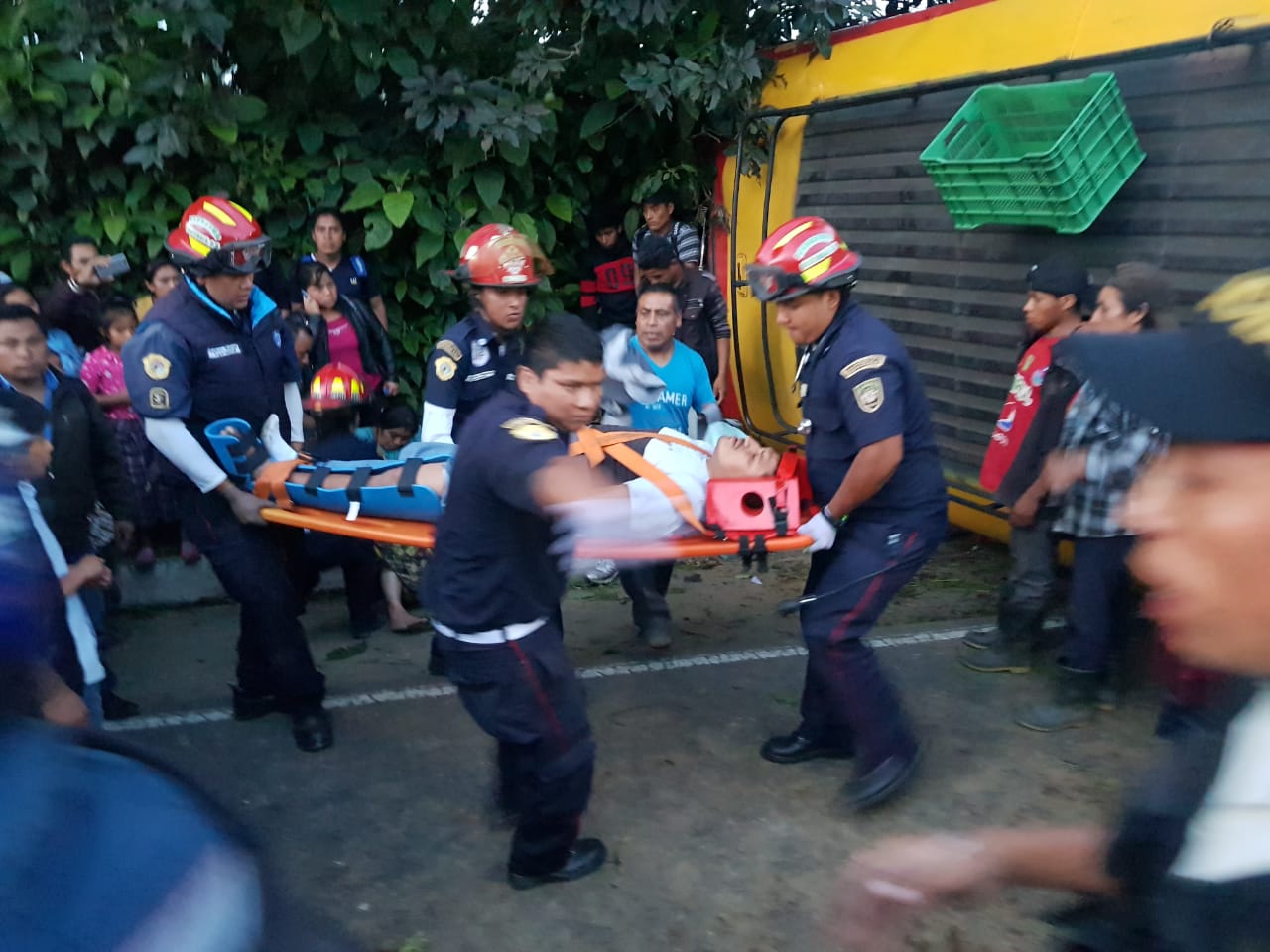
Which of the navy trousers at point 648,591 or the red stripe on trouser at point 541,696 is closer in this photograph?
the red stripe on trouser at point 541,696

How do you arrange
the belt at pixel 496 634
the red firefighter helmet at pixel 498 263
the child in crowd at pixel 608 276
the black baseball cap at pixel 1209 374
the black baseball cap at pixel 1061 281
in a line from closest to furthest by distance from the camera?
the black baseball cap at pixel 1209 374
the belt at pixel 496 634
the red firefighter helmet at pixel 498 263
the black baseball cap at pixel 1061 281
the child in crowd at pixel 608 276

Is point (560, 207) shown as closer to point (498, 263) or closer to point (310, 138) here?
point (310, 138)

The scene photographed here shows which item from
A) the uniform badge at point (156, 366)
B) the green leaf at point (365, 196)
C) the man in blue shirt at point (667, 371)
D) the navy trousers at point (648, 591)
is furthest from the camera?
the green leaf at point (365, 196)

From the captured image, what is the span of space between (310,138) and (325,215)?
69 cm

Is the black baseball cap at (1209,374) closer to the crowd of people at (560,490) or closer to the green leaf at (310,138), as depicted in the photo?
the crowd of people at (560,490)

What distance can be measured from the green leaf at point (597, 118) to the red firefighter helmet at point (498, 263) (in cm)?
316

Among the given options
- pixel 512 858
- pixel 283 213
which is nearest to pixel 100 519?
pixel 512 858

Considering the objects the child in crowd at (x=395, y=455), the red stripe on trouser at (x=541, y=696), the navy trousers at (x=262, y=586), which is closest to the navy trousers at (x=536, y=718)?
the red stripe on trouser at (x=541, y=696)

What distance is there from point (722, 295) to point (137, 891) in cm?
595

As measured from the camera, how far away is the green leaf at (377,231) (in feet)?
21.6

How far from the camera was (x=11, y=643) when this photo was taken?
3.54 feet

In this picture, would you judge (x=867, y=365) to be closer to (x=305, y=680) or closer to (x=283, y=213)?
(x=305, y=680)

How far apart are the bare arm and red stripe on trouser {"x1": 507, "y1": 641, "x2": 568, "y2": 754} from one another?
1081 mm

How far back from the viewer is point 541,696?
3.02 meters
